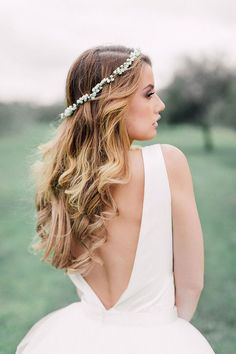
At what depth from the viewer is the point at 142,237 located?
5.91ft

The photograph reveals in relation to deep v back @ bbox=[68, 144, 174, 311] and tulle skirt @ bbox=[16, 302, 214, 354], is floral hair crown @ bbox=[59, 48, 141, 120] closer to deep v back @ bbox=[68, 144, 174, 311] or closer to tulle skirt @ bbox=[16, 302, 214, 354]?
deep v back @ bbox=[68, 144, 174, 311]

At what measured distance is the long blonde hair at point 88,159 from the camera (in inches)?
71.7

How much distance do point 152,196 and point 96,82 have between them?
38 centimetres

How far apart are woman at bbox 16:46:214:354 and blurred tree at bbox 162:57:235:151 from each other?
9542 mm

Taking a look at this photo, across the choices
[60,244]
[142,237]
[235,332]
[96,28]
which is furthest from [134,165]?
[96,28]

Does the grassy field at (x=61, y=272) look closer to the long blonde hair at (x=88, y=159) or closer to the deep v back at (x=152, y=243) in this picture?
the long blonde hair at (x=88, y=159)

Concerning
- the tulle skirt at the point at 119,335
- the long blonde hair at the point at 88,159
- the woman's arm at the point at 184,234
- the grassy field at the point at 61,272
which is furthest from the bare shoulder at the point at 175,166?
the grassy field at the point at 61,272

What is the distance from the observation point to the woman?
1795mm

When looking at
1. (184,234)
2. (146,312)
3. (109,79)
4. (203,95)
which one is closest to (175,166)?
(184,234)

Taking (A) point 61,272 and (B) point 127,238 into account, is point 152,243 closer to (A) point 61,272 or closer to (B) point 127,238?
(B) point 127,238

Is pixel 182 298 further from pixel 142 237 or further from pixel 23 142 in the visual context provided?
pixel 23 142

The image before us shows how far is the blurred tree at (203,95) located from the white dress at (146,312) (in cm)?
960

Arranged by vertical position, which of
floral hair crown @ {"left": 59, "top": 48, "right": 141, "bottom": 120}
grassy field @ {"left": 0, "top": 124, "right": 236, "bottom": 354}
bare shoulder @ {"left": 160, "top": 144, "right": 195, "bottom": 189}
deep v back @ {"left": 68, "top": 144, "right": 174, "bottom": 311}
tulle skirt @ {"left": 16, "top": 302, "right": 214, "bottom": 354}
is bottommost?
grassy field @ {"left": 0, "top": 124, "right": 236, "bottom": 354}

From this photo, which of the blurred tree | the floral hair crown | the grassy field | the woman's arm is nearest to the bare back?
the woman's arm
